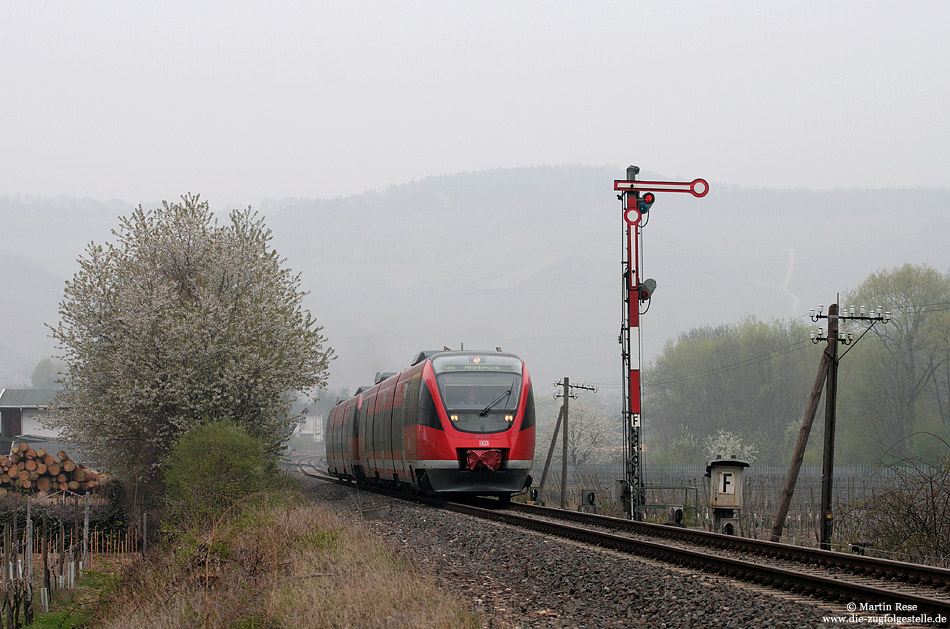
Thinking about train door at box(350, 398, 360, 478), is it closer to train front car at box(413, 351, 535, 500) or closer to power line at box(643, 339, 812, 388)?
train front car at box(413, 351, 535, 500)

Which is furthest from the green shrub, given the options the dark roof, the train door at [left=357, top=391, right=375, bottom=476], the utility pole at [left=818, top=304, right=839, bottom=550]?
the dark roof

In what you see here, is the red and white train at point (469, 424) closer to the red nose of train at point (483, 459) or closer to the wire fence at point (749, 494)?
the red nose of train at point (483, 459)

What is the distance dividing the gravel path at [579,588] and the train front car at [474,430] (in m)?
5.80

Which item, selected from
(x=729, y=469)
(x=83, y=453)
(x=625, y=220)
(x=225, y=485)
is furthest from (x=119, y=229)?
(x=729, y=469)

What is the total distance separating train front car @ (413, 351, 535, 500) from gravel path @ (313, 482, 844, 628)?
19.0ft

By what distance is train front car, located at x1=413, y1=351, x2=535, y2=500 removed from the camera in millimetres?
20938

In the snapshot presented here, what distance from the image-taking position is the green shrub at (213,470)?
21.9 metres

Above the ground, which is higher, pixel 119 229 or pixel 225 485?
pixel 119 229

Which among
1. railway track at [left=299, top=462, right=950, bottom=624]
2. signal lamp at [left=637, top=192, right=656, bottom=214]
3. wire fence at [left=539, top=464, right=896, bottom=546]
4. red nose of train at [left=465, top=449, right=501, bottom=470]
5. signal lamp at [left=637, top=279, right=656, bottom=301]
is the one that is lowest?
wire fence at [left=539, top=464, right=896, bottom=546]

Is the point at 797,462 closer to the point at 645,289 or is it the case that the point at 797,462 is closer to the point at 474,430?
the point at 645,289

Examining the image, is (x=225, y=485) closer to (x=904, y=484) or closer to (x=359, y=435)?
(x=359, y=435)

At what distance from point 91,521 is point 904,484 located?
2561 centimetres

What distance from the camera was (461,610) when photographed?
8609 millimetres

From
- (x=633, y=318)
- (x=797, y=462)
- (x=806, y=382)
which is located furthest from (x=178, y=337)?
(x=806, y=382)
